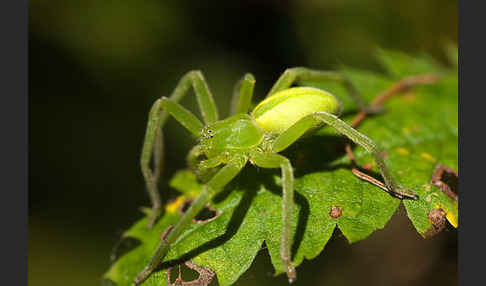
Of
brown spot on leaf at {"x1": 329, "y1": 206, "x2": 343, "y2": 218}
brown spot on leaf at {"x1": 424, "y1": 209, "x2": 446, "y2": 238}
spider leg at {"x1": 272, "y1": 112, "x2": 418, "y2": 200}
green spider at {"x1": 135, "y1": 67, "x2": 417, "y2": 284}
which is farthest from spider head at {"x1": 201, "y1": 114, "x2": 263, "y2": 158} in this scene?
brown spot on leaf at {"x1": 424, "y1": 209, "x2": 446, "y2": 238}

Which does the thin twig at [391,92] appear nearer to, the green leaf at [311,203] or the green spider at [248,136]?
the green leaf at [311,203]

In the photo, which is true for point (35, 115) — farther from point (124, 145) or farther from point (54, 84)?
point (124, 145)

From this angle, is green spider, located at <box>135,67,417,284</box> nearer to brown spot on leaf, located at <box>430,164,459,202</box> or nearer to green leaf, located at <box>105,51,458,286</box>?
green leaf, located at <box>105,51,458,286</box>

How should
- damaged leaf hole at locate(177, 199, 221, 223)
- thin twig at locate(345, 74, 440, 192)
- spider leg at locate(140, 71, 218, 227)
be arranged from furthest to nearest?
thin twig at locate(345, 74, 440, 192)
spider leg at locate(140, 71, 218, 227)
damaged leaf hole at locate(177, 199, 221, 223)

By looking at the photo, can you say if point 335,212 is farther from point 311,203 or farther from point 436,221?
point 436,221

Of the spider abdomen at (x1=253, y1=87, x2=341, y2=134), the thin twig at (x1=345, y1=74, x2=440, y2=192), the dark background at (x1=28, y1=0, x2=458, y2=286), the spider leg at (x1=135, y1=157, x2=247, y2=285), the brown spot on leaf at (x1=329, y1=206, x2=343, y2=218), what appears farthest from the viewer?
the dark background at (x1=28, y1=0, x2=458, y2=286)

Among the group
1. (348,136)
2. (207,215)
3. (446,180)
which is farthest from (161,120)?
(446,180)

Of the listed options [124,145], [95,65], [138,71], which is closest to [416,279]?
[124,145]
